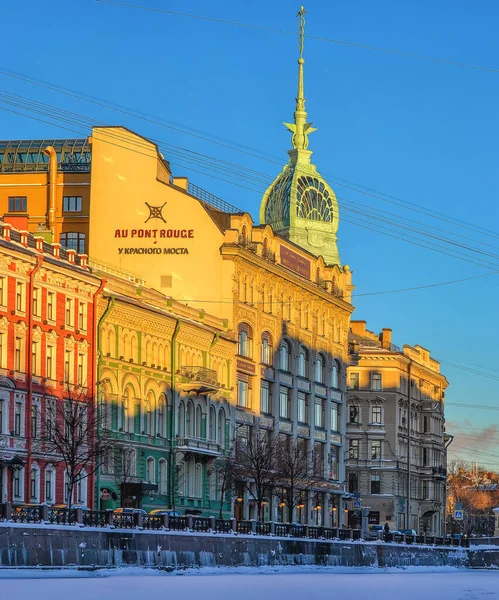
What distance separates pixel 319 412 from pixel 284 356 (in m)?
8.37

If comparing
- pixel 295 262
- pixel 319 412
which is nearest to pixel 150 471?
pixel 295 262

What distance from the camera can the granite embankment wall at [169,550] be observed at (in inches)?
2301

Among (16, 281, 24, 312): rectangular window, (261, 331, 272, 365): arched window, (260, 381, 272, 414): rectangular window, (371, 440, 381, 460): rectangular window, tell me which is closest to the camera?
(16, 281, 24, 312): rectangular window

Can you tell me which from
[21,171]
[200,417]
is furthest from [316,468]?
[21,171]

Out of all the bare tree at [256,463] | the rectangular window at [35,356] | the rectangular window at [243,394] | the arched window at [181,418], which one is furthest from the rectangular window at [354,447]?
the rectangular window at [35,356]

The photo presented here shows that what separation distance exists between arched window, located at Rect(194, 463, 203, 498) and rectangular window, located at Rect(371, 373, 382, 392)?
48.3 m

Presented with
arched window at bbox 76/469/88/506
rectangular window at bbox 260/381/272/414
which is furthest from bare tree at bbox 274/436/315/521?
arched window at bbox 76/469/88/506

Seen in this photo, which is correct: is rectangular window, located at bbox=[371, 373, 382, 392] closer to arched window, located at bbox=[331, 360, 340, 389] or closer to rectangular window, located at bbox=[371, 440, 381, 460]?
rectangular window, located at bbox=[371, 440, 381, 460]

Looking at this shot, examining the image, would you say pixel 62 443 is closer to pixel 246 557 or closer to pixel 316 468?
pixel 246 557

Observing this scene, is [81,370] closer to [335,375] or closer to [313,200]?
[335,375]

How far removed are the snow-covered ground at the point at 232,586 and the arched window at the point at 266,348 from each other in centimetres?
3019

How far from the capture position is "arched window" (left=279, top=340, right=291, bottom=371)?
A: 4523 inches

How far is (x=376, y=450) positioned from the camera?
14562cm

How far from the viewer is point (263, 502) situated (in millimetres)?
109625
